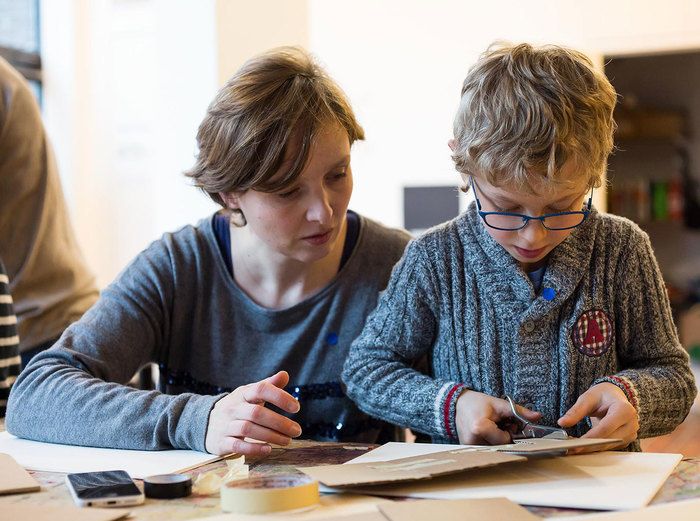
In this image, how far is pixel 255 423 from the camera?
3.79 ft

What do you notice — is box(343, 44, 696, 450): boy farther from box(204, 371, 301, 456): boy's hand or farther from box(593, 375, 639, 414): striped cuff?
box(204, 371, 301, 456): boy's hand

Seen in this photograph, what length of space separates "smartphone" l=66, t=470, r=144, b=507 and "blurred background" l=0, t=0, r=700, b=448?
1.83 metres

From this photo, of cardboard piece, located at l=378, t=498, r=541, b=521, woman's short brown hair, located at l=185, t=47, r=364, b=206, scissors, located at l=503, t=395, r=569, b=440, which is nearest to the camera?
cardboard piece, located at l=378, t=498, r=541, b=521

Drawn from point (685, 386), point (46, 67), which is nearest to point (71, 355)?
point (685, 386)

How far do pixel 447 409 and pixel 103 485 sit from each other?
459mm

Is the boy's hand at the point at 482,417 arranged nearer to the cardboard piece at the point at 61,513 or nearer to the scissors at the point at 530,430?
the scissors at the point at 530,430

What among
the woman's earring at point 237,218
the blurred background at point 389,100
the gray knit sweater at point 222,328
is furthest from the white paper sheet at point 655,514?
the blurred background at point 389,100

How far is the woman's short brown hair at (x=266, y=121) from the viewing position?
4.45 ft

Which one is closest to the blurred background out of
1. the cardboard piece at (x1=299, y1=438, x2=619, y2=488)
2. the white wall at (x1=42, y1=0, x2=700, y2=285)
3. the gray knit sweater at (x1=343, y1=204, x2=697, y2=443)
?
the white wall at (x1=42, y1=0, x2=700, y2=285)

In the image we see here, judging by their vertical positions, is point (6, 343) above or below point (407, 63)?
below

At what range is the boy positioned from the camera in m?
1.19

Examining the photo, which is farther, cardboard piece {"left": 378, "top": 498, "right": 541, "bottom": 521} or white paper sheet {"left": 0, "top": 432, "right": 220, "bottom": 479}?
white paper sheet {"left": 0, "top": 432, "right": 220, "bottom": 479}

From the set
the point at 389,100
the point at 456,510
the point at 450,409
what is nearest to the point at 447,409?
the point at 450,409

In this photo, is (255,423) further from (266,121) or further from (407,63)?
(407,63)
